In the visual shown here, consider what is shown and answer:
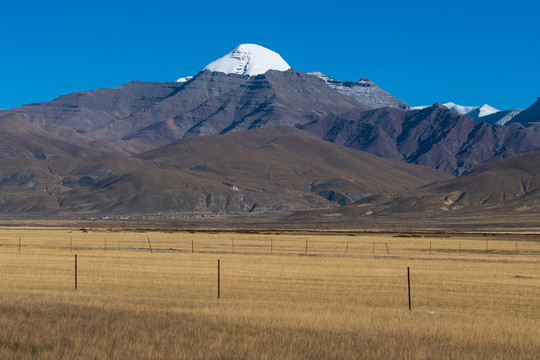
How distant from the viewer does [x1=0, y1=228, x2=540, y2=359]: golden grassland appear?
681 inches

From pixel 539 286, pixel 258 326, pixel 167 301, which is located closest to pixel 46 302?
pixel 167 301

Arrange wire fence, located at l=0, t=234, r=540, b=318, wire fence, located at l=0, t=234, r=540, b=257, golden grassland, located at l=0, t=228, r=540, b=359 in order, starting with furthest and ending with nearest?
wire fence, located at l=0, t=234, r=540, b=257
wire fence, located at l=0, t=234, r=540, b=318
golden grassland, located at l=0, t=228, r=540, b=359

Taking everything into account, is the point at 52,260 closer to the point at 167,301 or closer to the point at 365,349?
the point at 167,301

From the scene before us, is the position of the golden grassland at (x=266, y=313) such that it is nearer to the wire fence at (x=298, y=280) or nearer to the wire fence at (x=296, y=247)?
the wire fence at (x=298, y=280)

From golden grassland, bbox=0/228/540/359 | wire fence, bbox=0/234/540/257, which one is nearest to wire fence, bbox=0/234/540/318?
golden grassland, bbox=0/228/540/359

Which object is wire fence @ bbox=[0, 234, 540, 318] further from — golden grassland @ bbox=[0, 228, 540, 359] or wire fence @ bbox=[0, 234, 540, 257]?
wire fence @ bbox=[0, 234, 540, 257]

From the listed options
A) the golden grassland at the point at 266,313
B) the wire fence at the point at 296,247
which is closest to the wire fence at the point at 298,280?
the golden grassland at the point at 266,313

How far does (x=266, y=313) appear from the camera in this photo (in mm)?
23469

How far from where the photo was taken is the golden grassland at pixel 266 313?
17.3m

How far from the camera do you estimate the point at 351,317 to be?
75.3 feet

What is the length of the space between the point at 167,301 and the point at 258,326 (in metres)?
6.86

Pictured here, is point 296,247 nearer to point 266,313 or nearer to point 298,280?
point 298,280

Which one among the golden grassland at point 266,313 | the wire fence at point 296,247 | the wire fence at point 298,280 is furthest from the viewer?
the wire fence at point 296,247

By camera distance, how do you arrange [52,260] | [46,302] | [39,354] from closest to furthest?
[39,354]
[46,302]
[52,260]
